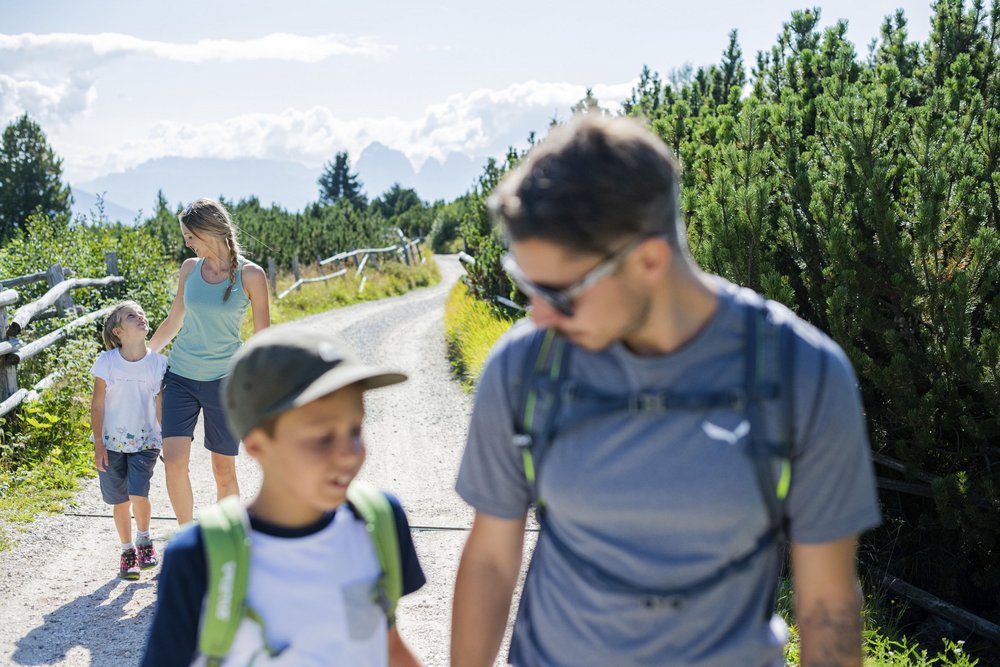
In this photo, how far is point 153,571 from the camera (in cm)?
521

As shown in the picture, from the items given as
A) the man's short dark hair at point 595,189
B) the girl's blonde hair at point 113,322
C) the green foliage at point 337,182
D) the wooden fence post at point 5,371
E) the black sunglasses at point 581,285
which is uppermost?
the man's short dark hair at point 595,189

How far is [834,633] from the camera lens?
1.59 metres

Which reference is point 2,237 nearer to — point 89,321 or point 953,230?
point 89,321

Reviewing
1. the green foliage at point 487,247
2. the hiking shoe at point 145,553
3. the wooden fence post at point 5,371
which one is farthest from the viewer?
the green foliage at point 487,247

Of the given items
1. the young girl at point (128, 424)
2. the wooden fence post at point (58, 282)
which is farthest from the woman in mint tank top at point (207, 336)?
the wooden fence post at point (58, 282)

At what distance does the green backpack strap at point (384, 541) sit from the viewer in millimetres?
1826

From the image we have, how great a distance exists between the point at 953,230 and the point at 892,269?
338 millimetres

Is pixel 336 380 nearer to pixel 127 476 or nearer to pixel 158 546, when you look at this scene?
pixel 127 476

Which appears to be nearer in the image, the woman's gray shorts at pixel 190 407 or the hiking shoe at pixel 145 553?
the woman's gray shorts at pixel 190 407

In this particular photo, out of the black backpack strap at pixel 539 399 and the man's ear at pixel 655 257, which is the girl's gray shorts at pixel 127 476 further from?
the man's ear at pixel 655 257

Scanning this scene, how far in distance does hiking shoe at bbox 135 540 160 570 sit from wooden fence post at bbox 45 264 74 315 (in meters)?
5.43

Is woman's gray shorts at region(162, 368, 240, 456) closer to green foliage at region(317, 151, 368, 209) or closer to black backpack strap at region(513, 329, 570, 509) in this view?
black backpack strap at region(513, 329, 570, 509)

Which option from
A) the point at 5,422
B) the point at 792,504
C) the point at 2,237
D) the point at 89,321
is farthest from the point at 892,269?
the point at 2,237

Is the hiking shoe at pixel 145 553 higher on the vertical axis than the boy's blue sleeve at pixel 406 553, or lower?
lower
